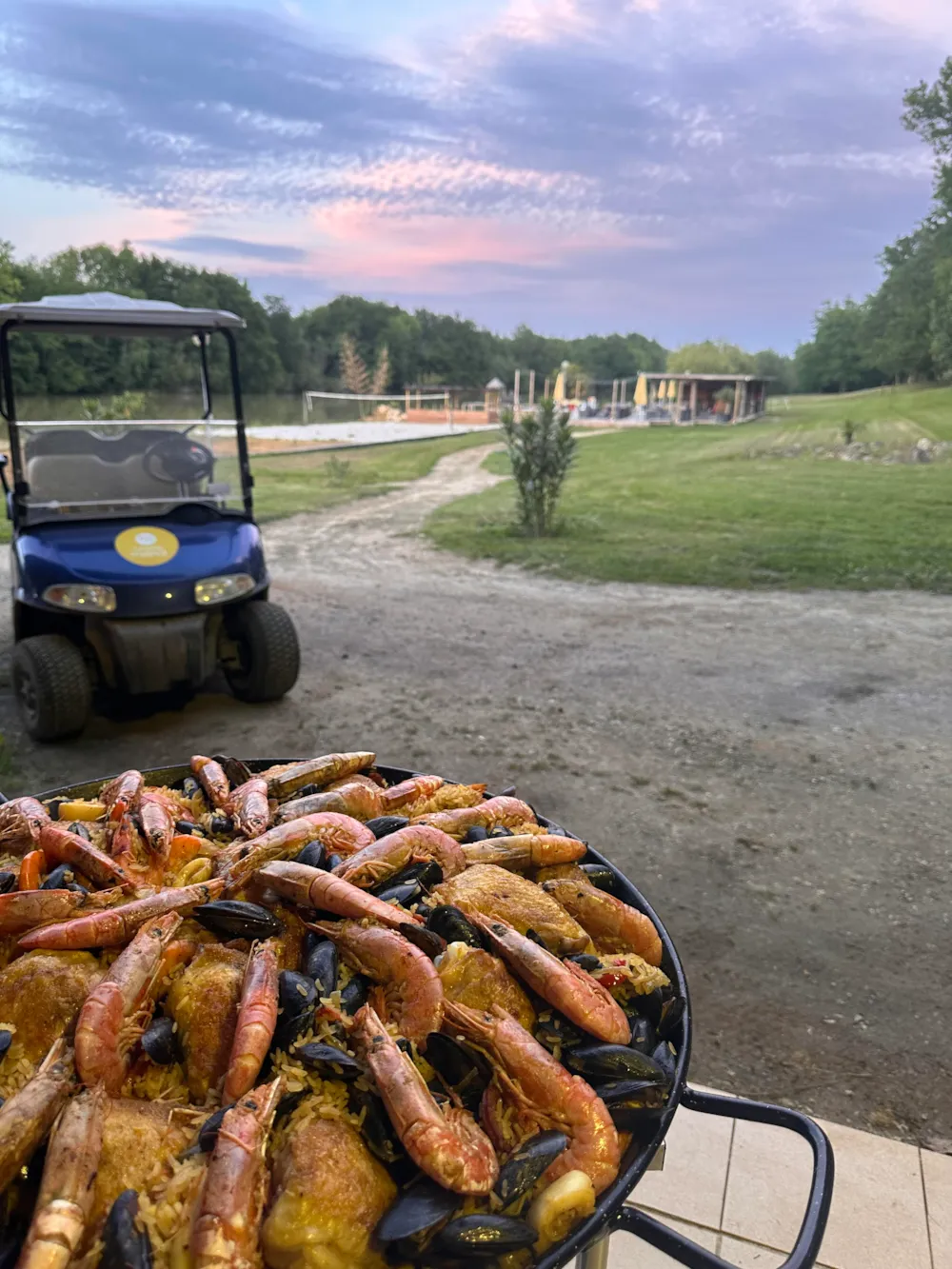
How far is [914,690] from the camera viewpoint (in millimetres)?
6789

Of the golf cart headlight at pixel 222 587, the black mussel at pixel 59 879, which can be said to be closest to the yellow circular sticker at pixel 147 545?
the golf cart headlight at pixel 222 587

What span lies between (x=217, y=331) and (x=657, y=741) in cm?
423

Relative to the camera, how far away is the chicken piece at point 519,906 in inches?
64.1

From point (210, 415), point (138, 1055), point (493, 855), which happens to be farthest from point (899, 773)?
point (210, 415)

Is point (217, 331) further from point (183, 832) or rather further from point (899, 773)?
point (899, 773)

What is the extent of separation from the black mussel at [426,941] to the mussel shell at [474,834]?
0.47 meters

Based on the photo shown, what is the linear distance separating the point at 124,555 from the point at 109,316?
1558 millimetres

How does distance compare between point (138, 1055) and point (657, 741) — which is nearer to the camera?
point (138, 1055)

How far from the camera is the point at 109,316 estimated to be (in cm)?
541

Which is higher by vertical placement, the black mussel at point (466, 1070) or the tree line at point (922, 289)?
the tree line at point (922, 289)

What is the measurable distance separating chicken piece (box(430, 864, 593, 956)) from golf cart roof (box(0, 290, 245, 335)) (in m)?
4.88

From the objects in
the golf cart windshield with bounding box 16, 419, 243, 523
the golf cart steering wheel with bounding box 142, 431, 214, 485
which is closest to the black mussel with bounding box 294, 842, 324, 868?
the golf cart windshield with bounding box 16, 419, 243, 523

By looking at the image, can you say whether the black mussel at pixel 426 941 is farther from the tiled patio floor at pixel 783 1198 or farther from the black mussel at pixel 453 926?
the tiled patio floor at pixel 783 1198

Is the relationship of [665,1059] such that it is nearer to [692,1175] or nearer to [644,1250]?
[644,1250]
